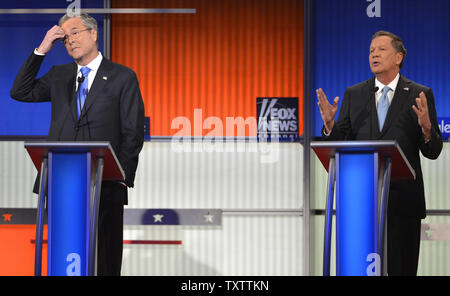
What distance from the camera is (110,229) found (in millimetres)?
3441

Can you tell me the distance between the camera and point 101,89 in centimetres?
346

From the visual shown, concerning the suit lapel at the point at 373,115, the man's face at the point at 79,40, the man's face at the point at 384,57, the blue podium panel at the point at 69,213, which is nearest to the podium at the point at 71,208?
the blue podium panel at the point at 69,213

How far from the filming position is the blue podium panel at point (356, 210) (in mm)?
2582

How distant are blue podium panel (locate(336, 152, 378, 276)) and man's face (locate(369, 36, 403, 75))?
1280 millimetres

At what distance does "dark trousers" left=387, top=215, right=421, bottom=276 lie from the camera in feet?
11.2

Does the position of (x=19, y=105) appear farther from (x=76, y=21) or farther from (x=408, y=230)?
(x=408, y=230)

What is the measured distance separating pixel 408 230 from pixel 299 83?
2.02 meters

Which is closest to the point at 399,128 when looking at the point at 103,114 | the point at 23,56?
the point at 103,114

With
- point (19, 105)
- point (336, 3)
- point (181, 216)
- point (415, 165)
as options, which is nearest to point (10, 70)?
point (19, 105)

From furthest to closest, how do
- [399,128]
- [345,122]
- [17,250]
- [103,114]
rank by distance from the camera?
[17,250] → [345,122] → [399,128] → [103,114]

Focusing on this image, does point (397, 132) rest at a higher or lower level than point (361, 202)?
higher

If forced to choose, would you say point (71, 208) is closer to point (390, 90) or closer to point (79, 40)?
point (79, 40)

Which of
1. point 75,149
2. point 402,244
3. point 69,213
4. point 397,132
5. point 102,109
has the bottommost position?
point 402,244

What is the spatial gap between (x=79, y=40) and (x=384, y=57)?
5.74ft
